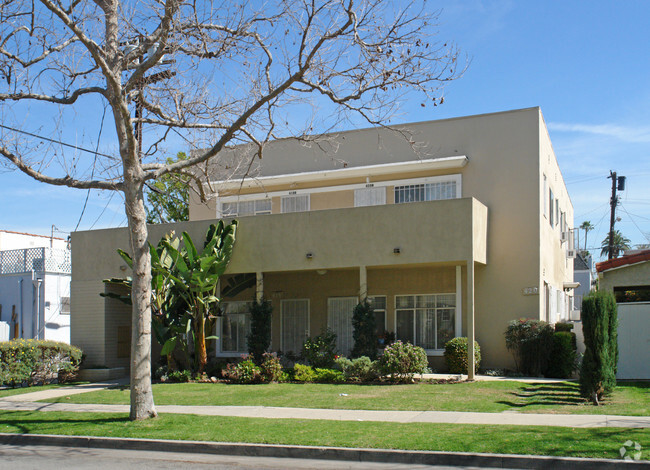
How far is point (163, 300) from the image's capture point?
19734 millimetres

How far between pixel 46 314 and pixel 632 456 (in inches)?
1087

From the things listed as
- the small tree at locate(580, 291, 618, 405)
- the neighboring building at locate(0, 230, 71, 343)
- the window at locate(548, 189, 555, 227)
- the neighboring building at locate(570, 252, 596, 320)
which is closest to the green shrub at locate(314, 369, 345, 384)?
the small tree at locate(580, 291, 618, 405)

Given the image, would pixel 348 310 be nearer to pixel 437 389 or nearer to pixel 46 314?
pixel 437 389

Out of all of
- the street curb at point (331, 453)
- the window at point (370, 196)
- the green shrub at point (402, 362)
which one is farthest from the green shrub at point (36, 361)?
the window at point (370, 196)

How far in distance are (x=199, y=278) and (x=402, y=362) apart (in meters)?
5.97

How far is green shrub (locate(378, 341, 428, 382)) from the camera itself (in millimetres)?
17359

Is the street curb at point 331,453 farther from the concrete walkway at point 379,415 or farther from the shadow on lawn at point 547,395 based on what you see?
the shadow on lawn at point 547,395

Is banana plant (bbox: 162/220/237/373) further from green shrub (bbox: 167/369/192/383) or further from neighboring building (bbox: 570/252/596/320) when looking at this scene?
neighboring building (bbox: 570/252/596/320)

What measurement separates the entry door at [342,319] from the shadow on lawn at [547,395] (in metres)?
7.19

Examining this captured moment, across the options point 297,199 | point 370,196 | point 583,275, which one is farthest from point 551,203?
point 583,275

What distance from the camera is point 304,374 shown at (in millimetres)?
18266

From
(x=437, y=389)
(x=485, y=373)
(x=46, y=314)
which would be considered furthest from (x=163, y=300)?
(x=46, y=314)

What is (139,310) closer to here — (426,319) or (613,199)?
(426,319)

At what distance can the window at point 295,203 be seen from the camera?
24453mm
